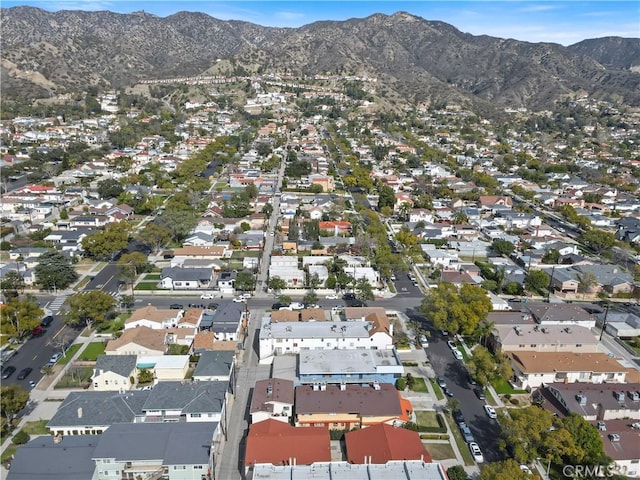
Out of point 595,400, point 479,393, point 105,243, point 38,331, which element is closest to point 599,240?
point 595,400

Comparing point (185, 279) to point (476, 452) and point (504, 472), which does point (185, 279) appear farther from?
point (504, 472)

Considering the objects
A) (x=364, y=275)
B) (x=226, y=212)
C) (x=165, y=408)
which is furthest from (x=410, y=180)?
(x=165, y=408)

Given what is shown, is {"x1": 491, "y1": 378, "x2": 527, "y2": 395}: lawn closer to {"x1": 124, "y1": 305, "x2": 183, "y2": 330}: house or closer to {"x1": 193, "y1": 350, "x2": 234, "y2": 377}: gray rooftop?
{"x1": 193, "y1": 350, "x2": 234, "y2": 377}: gray rooftop

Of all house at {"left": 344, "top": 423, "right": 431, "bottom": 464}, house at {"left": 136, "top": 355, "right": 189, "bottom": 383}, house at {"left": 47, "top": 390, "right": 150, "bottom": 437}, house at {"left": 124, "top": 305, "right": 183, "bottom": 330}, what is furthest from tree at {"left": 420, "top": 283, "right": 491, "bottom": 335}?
house at {"left": 47, "top": 390, "right": 150, "bottom": 437}

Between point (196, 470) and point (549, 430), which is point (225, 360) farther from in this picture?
point (549, 430)

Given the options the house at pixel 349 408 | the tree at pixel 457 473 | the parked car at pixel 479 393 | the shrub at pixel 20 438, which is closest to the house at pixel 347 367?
the house at pixel 349 408
